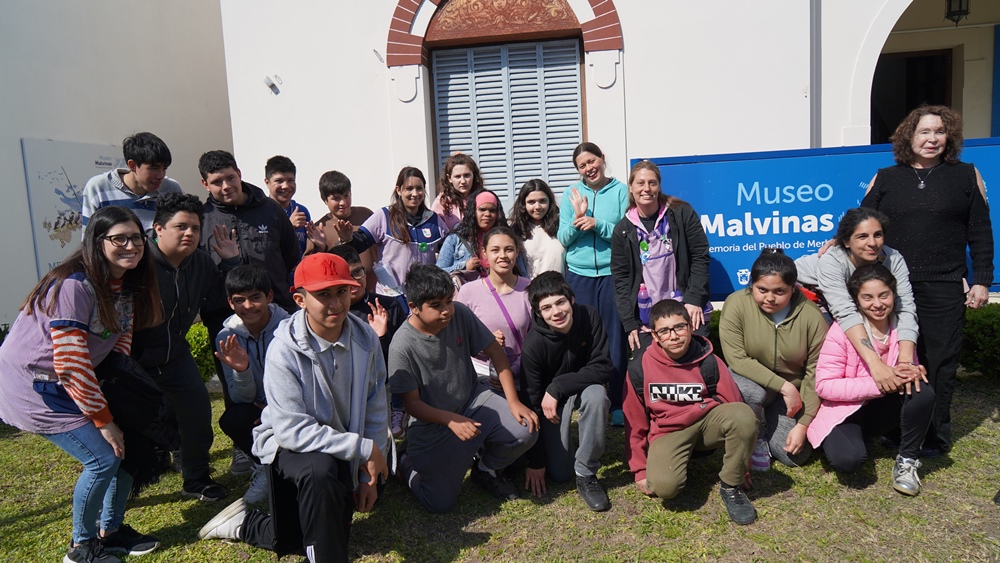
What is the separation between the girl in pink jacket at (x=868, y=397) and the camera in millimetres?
3463

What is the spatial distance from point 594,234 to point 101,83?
788 centimetres

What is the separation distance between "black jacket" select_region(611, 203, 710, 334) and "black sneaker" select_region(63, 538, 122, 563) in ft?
9.78

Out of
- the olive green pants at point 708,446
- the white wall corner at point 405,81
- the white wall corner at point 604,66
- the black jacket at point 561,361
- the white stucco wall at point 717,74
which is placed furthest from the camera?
the white wall corner at point 405,81

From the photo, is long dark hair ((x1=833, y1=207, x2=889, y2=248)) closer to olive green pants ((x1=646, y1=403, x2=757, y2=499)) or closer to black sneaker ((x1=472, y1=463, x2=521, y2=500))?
olive green pants ((x1=646, y1=403, x2=757, y2=499))

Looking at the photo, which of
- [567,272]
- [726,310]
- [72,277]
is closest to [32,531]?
[72,277]

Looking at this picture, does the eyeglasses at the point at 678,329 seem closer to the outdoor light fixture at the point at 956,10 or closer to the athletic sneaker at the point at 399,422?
the athletic sneaker at the point at 399,422

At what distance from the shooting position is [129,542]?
321 centimetres

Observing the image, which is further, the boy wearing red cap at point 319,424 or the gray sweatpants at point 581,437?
the gray sweatpants at point 581,437

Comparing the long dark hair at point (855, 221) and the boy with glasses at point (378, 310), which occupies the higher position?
the long dark hair at point (855, 221)

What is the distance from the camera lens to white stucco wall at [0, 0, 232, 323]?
7.59m

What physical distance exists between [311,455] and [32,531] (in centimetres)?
191

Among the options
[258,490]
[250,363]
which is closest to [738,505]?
[258,490]

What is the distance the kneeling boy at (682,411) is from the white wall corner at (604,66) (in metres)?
3.78

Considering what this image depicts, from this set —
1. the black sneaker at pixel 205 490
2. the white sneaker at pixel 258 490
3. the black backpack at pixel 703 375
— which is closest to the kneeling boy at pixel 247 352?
the white sneaker at pixel 258 490
